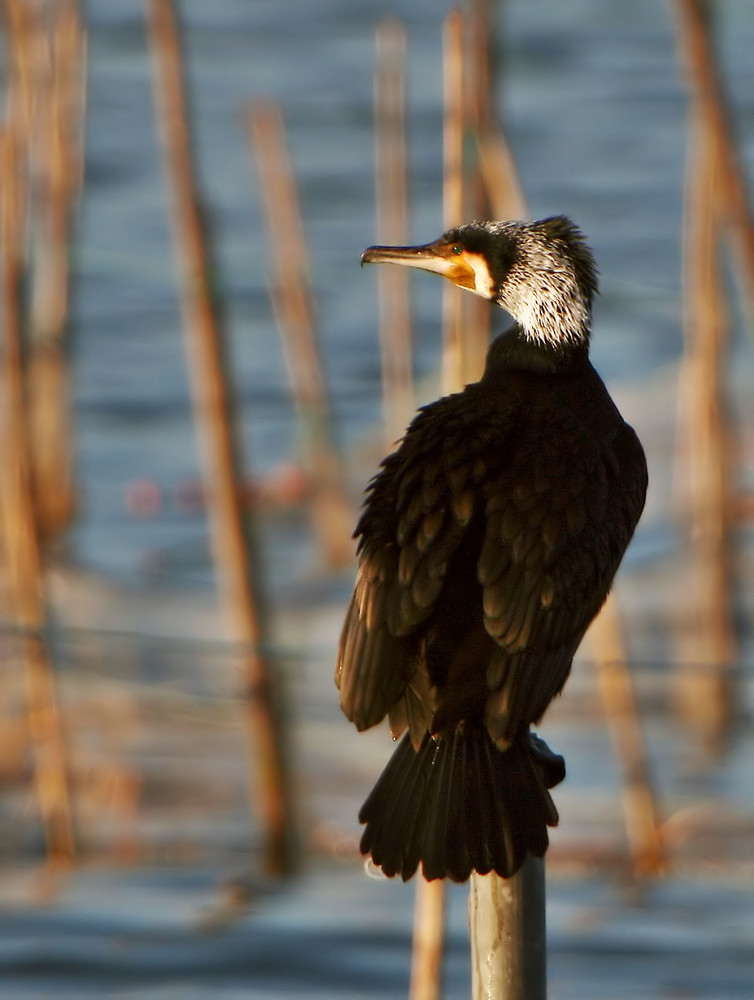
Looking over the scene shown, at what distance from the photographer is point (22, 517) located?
432 cm

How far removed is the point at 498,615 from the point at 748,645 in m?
3.36

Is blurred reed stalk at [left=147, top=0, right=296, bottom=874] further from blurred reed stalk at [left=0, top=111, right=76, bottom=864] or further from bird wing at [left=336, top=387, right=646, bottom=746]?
bird wing at [left=336, top=387, right=646, bottom=746]

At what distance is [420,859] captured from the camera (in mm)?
2066

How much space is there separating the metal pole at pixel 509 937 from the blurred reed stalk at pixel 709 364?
207 centimetres

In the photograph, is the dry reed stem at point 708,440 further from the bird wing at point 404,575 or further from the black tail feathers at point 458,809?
the black tail feathers at point 458,809

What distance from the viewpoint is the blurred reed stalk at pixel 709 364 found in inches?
157

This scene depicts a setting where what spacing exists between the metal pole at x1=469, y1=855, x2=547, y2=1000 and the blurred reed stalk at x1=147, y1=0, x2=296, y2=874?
2.21 meters

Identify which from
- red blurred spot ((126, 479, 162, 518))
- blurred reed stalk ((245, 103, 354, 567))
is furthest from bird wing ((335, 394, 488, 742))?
red blurred spot ((126, 479, 162, 518))

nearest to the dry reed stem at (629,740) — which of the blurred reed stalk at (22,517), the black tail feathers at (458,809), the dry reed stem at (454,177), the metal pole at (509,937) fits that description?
the dry reed stem at (454,177)

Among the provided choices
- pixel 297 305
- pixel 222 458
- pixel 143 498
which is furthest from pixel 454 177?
pixel 143 498

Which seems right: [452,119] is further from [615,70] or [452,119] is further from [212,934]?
[615,70]

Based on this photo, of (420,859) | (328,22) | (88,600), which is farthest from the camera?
(328,22)

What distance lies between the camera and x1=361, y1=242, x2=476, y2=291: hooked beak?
2.69 meters

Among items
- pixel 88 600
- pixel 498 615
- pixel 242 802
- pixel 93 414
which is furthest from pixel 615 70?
pixel 498 615
